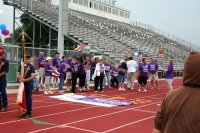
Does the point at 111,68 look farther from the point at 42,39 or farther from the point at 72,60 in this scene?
the point at 42,39

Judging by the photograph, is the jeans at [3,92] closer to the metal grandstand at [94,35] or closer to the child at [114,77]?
the child at [114,77]

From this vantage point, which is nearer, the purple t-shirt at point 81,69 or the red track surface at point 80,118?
the red track surface at point 80,118

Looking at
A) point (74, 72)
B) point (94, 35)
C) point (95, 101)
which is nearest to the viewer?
point (95, 101)

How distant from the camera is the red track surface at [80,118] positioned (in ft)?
29.5

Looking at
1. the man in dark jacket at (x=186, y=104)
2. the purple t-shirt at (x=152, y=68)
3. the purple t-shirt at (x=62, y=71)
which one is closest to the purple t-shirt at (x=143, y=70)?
the purple t-shirt at (x=152, y=68)

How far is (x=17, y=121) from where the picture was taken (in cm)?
984

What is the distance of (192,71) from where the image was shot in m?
2.99

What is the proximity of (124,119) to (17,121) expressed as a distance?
10.2 ft

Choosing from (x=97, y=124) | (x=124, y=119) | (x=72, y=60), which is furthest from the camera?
(x=72, y=60)

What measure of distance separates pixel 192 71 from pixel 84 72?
1539cm

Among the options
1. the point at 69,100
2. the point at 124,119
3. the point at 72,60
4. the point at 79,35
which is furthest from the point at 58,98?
the point at 79,35

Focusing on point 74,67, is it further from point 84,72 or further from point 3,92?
point 3,92

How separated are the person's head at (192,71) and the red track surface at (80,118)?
595cm

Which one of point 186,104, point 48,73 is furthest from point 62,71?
point 186,104
